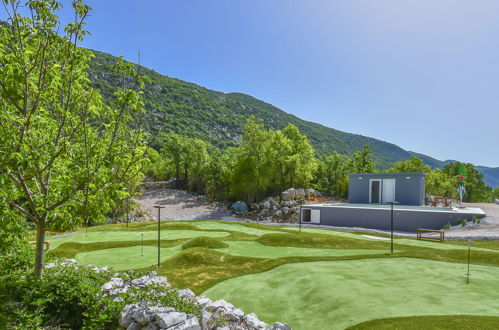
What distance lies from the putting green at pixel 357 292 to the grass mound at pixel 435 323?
259 millimetres

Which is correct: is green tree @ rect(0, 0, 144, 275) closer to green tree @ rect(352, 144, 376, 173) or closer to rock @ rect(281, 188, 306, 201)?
rock @ rect(281, 188, 306, 201)

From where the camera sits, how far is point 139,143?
264 inches

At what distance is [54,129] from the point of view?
6.77 m

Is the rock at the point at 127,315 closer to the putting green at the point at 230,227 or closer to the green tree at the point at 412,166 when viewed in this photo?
the putting green at the point at 230,227

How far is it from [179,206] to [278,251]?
3628 cm

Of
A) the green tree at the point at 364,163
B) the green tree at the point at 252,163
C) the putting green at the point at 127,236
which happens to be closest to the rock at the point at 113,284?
the putting green at the point at 127,236

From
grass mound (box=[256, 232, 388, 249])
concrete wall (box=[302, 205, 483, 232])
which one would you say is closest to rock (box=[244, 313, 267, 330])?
grass mound (box=[256, 232, 388, 249])

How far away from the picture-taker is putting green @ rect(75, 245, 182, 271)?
42.3 feet

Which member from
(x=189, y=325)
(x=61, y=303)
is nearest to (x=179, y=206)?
(x=61, y=303)

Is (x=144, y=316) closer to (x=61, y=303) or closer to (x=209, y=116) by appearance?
(x=61, y=303)

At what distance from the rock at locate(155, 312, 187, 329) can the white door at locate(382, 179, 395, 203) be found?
110 feet

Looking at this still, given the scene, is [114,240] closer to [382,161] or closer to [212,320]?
[212,320]

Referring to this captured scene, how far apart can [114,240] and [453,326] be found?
18.2 m

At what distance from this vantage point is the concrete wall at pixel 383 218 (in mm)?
25016
